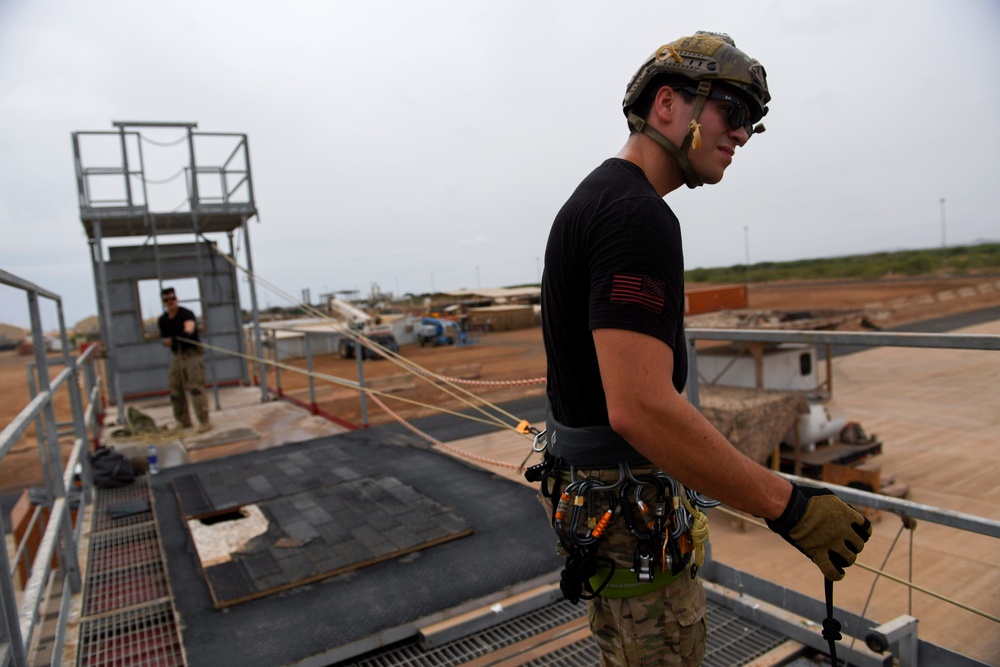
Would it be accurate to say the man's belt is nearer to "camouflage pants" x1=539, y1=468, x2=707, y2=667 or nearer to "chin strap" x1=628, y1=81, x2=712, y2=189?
"camouflage pants" x1=539, y1=468, x2=707, y2=667

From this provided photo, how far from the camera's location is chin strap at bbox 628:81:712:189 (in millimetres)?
1368

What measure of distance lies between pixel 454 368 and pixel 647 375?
20659 millimetres

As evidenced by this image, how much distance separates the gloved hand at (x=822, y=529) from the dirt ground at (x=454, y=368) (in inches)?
90.4

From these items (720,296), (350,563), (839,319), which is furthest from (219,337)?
(720,296)

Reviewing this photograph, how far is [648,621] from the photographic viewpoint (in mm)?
1528

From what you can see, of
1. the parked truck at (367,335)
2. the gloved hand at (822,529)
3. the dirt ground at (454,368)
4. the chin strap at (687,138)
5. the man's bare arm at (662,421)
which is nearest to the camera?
the man's bare arm at (662,421)

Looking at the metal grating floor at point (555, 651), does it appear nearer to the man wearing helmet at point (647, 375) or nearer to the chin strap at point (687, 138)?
the man wearing helmet at point (647, 375)

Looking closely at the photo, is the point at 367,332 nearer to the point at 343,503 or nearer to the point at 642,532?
the point at 343,503

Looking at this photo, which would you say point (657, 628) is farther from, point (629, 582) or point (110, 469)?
point (110, 469)

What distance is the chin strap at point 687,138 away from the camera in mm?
1368

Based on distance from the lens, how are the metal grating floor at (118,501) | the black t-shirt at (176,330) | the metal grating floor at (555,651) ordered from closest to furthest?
the metal grating floor at (555,651) < the metal grating floor at (118,501) < the black t-shirt at (176,330)

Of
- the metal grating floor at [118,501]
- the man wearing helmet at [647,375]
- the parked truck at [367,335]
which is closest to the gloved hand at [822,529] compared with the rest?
the man wearing helmet at [647,375]

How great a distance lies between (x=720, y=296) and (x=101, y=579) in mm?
17360

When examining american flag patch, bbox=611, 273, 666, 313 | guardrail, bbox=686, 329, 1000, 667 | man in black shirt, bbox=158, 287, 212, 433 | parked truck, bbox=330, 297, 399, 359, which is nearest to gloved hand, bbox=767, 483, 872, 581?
american flag patch, bbox=611, 273, 666, 313
